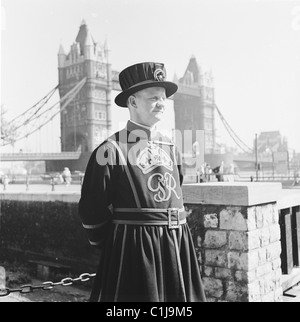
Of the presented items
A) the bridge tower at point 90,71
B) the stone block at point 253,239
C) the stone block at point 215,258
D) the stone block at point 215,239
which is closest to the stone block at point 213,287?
the stone block at point 215,258

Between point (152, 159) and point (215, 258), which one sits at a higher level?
point (152, 159)

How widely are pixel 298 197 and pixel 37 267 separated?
24.5ft

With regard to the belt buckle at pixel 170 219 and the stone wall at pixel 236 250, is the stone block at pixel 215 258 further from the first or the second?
the belt buckle at pixel 170 219

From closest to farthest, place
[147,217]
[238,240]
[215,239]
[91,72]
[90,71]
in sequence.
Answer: [147,217], [238,240], [215,239], [91,72], [90,71]

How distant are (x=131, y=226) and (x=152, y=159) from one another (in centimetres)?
39

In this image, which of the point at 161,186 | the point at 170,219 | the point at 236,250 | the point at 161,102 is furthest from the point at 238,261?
the point at 161,102

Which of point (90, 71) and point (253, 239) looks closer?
point (253, 239)

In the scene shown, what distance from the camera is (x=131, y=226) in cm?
206

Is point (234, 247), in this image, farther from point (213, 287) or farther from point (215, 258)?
point (213, 287)

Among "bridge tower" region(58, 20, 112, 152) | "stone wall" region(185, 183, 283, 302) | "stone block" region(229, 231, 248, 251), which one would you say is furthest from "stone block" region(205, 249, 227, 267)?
"bridge tower" region(58, 20, 112, 152)

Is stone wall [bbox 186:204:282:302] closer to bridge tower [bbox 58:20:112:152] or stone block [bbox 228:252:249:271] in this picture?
stone block [bbox 228:252:249:271]

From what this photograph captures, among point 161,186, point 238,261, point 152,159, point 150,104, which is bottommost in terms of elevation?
point 238,261

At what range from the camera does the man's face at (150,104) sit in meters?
2.10
